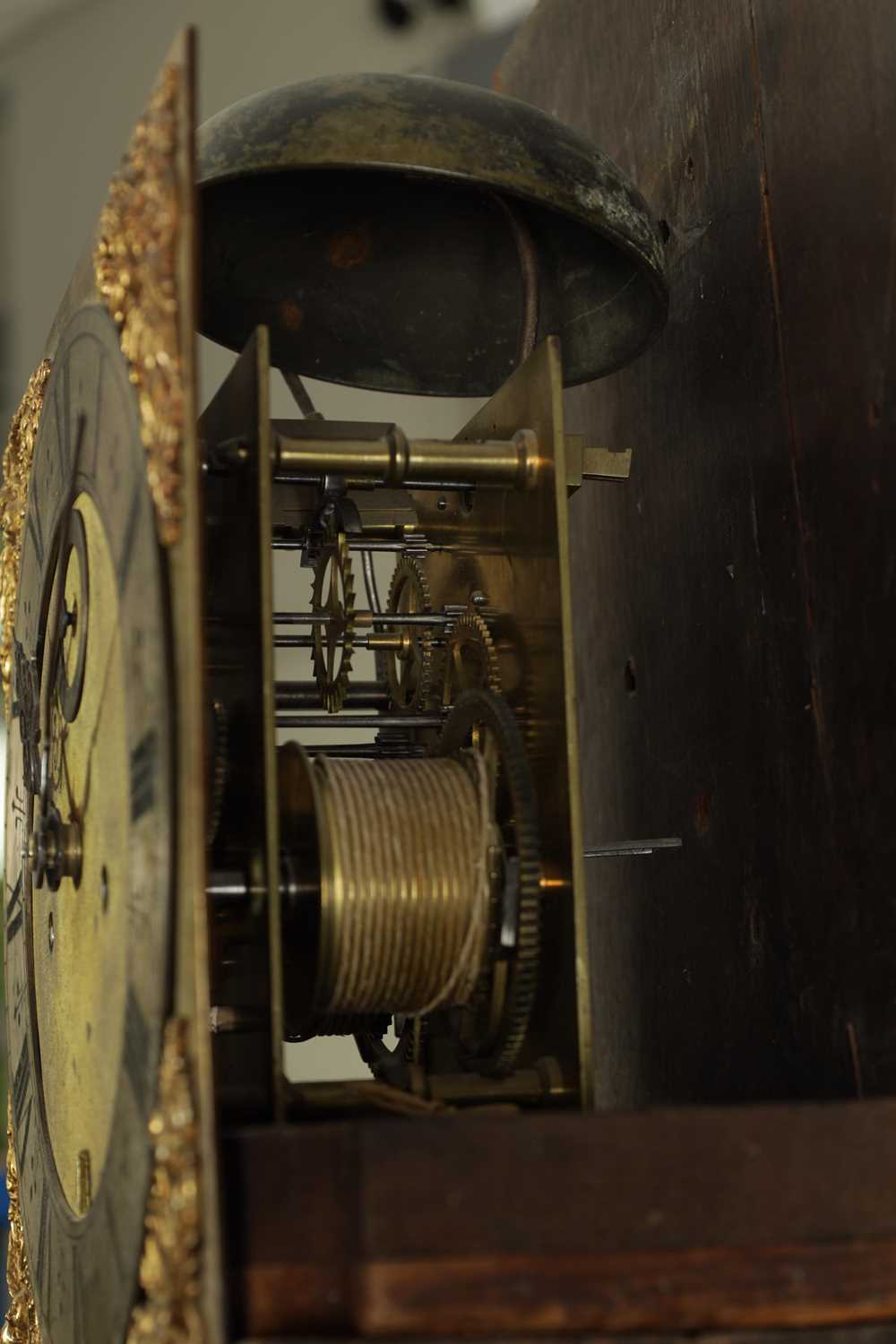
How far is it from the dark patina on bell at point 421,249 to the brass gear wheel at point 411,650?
0.72 feet

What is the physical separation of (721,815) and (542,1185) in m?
0.69

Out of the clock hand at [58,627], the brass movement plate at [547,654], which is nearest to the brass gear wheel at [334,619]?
the brass movement plate at [547,654]

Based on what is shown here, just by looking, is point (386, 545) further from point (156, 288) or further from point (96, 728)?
point (156, 288)

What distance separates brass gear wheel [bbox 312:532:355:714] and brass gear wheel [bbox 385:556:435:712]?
0.07 metres

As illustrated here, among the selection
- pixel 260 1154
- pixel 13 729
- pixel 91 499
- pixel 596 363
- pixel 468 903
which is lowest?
pixel 260 1154

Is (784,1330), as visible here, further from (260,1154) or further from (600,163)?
(600,163)

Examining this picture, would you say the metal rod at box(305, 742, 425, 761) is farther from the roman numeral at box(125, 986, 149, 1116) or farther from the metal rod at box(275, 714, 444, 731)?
the roman numeral at box(125, 986, 149, 1116)

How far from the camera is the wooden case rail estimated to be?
2.93 ft

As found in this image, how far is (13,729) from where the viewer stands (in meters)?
1.58

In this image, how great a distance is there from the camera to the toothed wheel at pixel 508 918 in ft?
3.76

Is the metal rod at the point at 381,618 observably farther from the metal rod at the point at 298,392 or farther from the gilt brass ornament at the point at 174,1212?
the gilt brass ornament at the point at 174,1212

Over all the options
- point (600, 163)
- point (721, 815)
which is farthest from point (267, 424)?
point (721, 815)

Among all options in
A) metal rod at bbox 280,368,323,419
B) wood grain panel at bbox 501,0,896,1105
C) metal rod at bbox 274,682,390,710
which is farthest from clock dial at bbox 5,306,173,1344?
wood grain panel at bbox 501,0,896,1105

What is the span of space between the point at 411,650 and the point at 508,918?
0.45 m
